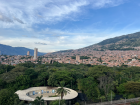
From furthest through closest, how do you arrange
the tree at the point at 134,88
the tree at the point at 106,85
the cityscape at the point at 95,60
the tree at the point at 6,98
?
the cityscape at the point at 95,60, the tree at the point at 106,85, the tree at the point at 134,88, the tree at the point at 6,98

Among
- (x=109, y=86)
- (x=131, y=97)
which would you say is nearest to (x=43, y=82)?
(x=109, y=86)

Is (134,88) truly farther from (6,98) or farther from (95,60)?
(95,60)

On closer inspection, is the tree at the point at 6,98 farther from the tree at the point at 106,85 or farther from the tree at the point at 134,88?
the tree at the point at 134,88

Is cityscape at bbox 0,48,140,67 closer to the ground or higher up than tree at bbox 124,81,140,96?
higher up

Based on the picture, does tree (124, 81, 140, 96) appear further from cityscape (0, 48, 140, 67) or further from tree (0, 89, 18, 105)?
cityscape (0, 48, 140, 67)

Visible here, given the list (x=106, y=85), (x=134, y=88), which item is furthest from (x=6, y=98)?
(x=134, y=88)

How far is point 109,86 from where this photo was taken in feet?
60.3

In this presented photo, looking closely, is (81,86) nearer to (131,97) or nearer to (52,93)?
(52,93)

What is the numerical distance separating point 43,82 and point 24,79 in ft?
12.8

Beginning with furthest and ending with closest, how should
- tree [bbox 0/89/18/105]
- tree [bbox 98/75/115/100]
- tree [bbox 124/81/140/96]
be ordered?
1. tree [bbox 98/75/115/100]
2. tree [bbox 124/81/140/96]
3. tree [bbox 0/89/18/105]

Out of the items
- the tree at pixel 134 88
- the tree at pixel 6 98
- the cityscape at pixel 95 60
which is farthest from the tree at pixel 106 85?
the cityscape at pixel 95 60

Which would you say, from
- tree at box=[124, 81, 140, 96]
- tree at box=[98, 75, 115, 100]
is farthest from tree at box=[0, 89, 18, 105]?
tree at box=[124, 81, 140, 96]

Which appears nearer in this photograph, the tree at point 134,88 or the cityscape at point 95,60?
the tree at point 134,88

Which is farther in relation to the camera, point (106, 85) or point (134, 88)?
point (106, 85)
